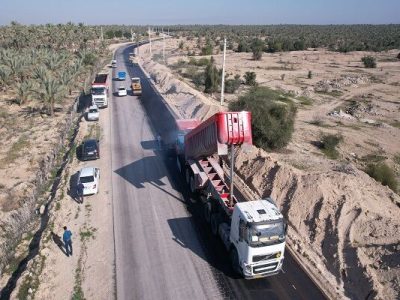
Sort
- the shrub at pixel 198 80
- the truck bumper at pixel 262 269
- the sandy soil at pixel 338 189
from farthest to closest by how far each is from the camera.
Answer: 1. the shrub at pixel 198 80
2. the sandy soil at pixel 338 189
3. the truck bumper at pixel 262 269

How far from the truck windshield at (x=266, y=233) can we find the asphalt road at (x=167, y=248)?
7.80ft

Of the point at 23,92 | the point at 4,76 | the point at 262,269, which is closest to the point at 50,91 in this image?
the point at 23,92

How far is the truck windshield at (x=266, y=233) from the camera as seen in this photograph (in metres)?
13.8

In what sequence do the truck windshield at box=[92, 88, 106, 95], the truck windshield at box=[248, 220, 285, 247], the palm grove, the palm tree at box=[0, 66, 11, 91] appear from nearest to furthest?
the truck windshield at box=[248, 220, 285, 247], the truck windshield at box=[92, 88, 106, 95], the palm grove, the palm tree at box=[0, 66, 11, 91]

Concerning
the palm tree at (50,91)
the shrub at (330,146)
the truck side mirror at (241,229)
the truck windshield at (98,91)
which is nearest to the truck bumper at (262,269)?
the truck side mirror at (241,229)

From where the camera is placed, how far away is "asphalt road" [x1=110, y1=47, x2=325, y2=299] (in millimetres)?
14766

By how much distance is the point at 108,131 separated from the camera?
114 feet

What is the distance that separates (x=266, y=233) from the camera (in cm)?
1392

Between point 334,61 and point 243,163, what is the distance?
8021 centimetres

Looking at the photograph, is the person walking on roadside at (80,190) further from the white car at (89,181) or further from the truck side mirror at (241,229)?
the truck side mirror at (241,229)

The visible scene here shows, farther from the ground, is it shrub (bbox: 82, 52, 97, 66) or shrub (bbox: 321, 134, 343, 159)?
shrub (bbox: 82, 52, 97, 66)

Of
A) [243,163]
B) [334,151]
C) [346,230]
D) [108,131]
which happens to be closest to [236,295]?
[346,230]

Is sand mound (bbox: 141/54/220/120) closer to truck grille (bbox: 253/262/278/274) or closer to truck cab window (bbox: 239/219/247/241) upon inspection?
truck cab window (bbox: 239/219/247/241)

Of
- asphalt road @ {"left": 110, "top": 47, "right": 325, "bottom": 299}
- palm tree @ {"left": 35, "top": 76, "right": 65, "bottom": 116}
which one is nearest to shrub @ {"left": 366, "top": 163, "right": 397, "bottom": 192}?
asphalt road @ {"left": 110, "top": 47, "right": 325, "bottom": 299}
